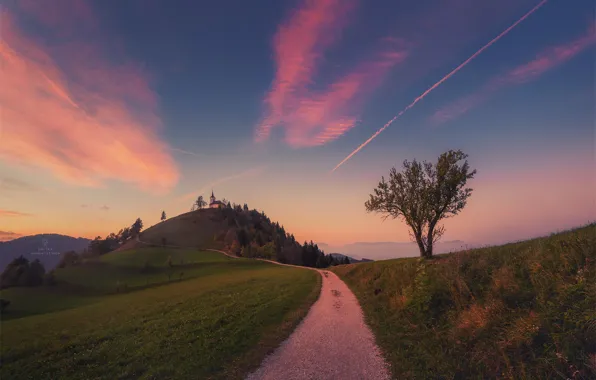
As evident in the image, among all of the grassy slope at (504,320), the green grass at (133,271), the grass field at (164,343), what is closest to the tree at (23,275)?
the green grass at (133,271)

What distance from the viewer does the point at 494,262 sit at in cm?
1573

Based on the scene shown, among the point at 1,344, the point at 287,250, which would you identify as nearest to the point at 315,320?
the point at 1,344

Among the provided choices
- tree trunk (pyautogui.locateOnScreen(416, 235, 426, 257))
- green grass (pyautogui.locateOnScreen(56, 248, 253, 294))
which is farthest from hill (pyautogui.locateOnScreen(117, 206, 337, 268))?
tree trunk (pyautogui.locateOnScreen(416, 235, 426, 257))

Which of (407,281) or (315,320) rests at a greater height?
(407,281)

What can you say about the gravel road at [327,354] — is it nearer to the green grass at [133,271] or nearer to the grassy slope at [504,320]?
the grassy slope at [504,320]

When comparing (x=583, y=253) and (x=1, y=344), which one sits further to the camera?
(x=1, y=344)

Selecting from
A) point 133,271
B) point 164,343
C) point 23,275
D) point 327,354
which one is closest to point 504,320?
point 327,354

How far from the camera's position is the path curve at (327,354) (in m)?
10.2

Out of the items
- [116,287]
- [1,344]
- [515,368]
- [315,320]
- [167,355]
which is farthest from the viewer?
[116,287]

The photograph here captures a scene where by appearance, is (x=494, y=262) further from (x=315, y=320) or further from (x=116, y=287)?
(x=116, y=287)

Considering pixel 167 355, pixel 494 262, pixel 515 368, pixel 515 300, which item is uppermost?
pixel 494 262

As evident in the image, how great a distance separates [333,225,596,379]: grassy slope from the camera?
8031 millimetres

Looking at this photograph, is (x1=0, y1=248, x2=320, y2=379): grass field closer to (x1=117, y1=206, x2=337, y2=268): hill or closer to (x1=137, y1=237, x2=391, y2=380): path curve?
(x1=137, y1=237, x2=391, y2=380): path curve

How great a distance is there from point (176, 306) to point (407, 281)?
24.5 m
